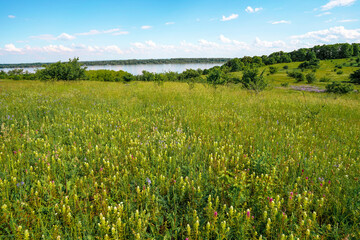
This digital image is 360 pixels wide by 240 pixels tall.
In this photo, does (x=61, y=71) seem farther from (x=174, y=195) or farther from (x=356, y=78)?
(x=356, y=78)

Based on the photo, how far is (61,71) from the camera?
82.5ft

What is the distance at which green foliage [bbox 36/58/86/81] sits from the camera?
24.8 m

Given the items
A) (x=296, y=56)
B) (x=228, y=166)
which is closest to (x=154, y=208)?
(x=228, y=166)

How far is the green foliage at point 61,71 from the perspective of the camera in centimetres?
2485

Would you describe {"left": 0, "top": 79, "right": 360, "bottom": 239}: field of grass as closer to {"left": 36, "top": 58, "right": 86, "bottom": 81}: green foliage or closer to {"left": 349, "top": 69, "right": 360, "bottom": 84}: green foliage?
{"left": 36, "top": 58, "right": 86, "bottom": 81}: green foliage

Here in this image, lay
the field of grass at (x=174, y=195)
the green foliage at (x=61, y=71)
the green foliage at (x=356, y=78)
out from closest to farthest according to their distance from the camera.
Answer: the field of grass at (x=174, y=195) < the green foliage at (x=61, y=71) < the green foliage at (x=356, y=78)

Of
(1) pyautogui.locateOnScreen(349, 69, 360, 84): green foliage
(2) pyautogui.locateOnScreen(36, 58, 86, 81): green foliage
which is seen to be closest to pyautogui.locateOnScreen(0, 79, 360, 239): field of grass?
(2) pyautogui.locateOnScreen(36, 58, 86, 81): green foliage

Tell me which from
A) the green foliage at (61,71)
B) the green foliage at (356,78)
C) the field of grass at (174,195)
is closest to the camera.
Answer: the field of grass at (174,195)

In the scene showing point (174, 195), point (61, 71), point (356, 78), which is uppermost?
point (61, 71)

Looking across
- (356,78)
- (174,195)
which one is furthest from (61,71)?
(356,78)

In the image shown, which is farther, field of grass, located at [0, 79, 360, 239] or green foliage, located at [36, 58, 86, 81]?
green foliage, located at [36, 58, 86, 81]

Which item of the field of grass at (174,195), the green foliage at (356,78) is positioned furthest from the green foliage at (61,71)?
the green foliage at (356,78)

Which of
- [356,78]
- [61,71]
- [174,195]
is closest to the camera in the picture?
[174,195]

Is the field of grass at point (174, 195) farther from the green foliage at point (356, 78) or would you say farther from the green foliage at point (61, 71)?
the green foliage at point (356, 78)
